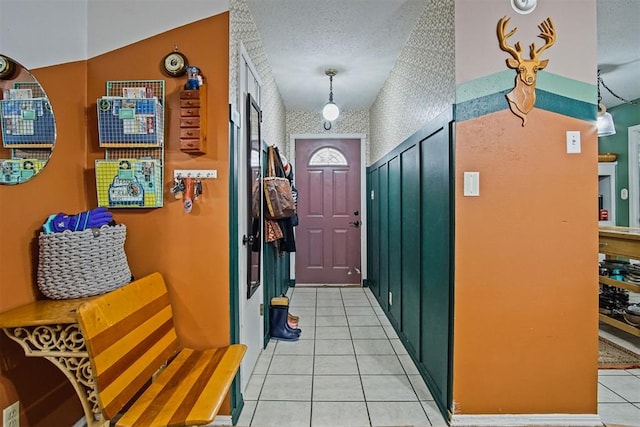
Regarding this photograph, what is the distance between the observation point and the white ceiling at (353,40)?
233cm

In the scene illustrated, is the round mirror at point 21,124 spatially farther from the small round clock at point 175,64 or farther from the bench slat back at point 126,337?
the bench slat back at point 126,337

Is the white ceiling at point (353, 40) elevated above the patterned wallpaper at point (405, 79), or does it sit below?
above

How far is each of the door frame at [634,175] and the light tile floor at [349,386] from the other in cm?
314

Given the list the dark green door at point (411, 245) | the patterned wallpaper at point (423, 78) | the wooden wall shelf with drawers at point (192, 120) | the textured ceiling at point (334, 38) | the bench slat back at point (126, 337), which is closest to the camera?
the bench slat back at point (126, 337)

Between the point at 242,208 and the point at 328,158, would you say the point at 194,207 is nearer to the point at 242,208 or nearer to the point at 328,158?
the point at 242,208

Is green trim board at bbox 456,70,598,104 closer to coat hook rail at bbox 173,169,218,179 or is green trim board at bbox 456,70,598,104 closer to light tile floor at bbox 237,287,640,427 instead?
coat hook rail at bbox 173,169,218,179

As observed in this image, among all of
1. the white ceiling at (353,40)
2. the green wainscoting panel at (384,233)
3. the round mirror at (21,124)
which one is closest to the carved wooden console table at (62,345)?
the round mirror at (21,124)

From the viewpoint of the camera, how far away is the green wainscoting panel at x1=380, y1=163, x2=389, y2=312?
3.63 m

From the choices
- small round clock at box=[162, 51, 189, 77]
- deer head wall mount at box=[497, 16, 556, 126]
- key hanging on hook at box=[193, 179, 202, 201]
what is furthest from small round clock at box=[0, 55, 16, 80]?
deer head wall mount at box=[497, 16, 556, 126]

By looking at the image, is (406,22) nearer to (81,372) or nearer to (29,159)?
(29,159)

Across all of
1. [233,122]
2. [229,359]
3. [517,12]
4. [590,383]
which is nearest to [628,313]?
[590,383]

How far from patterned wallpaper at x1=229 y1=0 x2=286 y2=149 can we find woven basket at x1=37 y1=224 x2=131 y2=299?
38.7 inches

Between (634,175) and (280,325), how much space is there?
5.00 meters

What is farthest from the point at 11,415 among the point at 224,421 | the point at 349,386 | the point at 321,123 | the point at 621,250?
the point at 321,123
